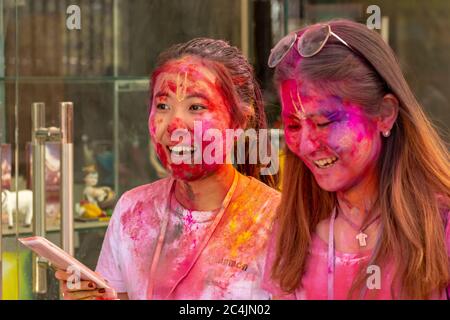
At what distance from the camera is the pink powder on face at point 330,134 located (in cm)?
247

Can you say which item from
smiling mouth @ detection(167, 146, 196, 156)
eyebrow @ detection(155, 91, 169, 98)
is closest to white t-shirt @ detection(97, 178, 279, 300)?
smiling mouth @ detection(167, 146, 196, 156)

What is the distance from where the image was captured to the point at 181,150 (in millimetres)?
2646

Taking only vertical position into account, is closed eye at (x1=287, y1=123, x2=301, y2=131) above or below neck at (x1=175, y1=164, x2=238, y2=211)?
above

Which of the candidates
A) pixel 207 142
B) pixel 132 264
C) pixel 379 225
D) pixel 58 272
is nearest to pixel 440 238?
pixel 379 225

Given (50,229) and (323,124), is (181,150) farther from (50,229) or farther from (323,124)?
(50,229)

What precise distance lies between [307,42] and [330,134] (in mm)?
214

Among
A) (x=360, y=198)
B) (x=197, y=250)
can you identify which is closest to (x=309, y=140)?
(x=360, y=198)

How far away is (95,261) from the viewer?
2.83 meters

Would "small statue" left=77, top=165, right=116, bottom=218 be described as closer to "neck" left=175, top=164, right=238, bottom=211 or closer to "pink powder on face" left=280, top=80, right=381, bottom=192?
"neck" left=175, top=164, right=238, bottom=211

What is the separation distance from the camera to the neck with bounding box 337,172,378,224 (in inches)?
99.0

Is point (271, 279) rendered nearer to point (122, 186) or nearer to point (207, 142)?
point (207, 142)

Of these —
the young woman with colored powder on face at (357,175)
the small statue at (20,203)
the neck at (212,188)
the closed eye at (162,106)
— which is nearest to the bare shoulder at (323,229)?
the young woman with colored powder on face at (357,175)

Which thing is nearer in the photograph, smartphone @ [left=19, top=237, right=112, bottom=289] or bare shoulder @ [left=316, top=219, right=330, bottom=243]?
bare shoulder @ [left=316, top=219, right=330, bottom=243]

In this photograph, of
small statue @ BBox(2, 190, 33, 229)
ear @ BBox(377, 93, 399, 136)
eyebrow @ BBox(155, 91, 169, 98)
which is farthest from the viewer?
small statue @ BBox(2, 190, 33, 229)
